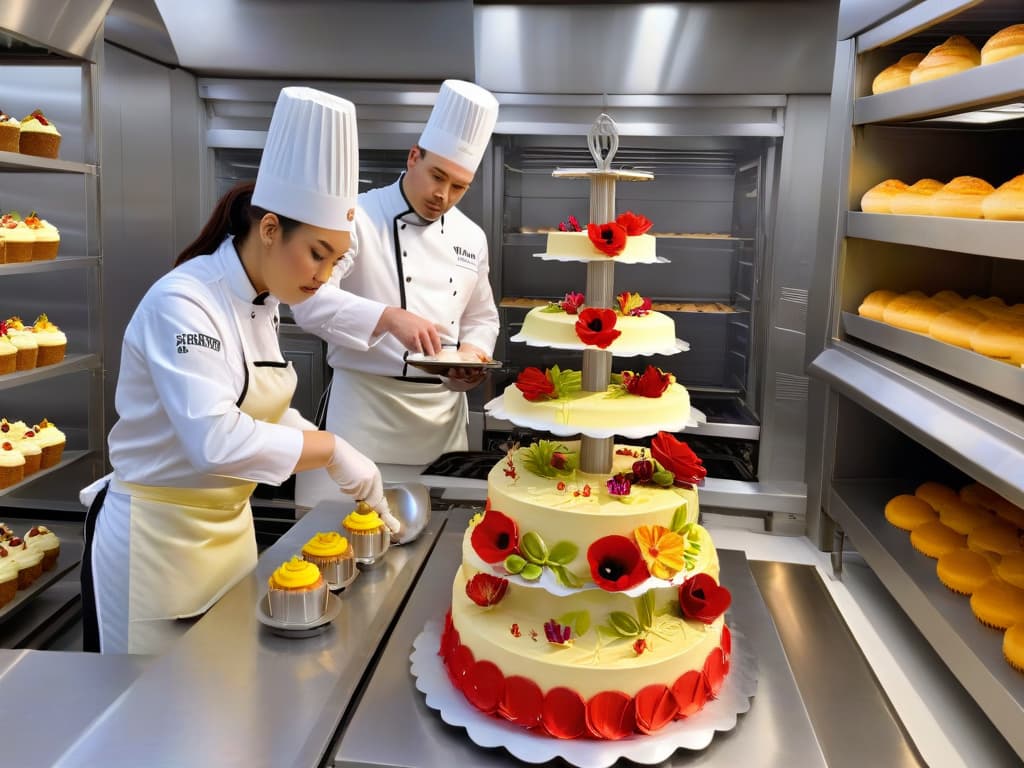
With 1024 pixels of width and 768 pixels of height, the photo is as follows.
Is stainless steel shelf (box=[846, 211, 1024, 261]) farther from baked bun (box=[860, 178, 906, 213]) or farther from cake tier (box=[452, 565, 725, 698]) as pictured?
cake tier (box=[452, 565, 725, 698])

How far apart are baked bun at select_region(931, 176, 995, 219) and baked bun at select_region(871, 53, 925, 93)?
370mm

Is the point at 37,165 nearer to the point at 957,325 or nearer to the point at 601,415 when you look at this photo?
the point at 601,415

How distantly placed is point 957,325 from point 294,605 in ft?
4.91

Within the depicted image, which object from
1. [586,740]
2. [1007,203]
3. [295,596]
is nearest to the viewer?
[586,740]

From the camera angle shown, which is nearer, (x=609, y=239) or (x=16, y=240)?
(x=609, y=239)

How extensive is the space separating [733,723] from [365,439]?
168 cm

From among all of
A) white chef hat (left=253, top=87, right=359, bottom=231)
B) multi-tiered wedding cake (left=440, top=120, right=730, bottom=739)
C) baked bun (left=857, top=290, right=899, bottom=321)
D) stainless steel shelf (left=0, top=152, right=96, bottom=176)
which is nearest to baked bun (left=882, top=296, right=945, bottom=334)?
baked bun (left=857, top=290, right=899, bottom=321)

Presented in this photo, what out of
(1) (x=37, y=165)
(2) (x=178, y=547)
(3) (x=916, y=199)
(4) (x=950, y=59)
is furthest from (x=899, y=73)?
(1) (x=37, y=165)

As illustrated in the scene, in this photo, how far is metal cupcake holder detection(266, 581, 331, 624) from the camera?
4.29 feet

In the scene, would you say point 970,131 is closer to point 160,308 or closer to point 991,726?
point 991,726

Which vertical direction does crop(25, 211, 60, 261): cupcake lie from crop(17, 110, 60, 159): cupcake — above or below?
below

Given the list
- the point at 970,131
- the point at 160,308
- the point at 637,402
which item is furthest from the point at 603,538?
the point at 970,131

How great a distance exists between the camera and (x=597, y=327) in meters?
1.21

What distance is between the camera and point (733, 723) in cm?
112
